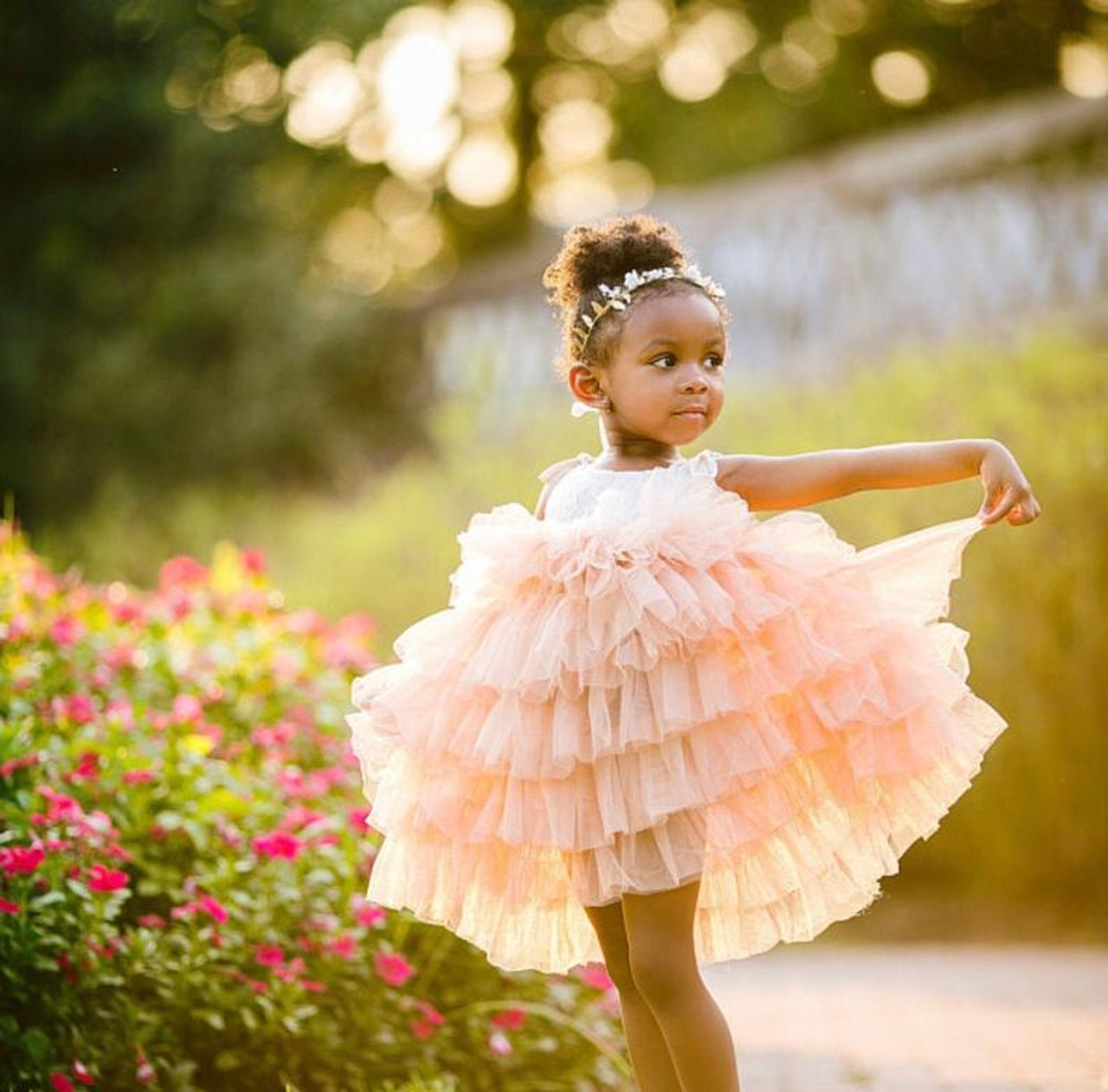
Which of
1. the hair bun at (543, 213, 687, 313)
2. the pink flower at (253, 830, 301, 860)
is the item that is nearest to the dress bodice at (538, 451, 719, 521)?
the hair bun at (543, 213, 687, 313)

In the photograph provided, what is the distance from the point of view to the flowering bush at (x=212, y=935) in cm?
359

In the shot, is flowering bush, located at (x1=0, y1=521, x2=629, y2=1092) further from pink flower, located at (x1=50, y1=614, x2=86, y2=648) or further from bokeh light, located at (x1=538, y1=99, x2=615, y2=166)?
bokeh light, located at (x1=538, y1=99, x2=615, y2=166)

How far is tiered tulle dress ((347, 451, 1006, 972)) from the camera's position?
2816 mm

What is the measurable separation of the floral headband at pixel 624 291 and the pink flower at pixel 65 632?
2.39m

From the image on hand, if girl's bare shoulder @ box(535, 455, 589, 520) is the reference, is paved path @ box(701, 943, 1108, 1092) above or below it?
below

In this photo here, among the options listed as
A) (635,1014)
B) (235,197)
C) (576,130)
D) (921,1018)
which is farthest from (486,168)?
(635,1014)

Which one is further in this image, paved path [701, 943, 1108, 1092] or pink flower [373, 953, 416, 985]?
paved path [701, 943, 1108, 1092]

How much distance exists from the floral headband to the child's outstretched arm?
0.34 meters

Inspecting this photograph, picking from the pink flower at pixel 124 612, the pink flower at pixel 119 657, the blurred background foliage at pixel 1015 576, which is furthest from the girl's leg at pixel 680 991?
the blurred background foliage at pixel 1015 576

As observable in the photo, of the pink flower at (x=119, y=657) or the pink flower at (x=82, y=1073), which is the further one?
the pink flower at (x=119, y=657)

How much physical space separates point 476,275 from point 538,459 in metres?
5.11

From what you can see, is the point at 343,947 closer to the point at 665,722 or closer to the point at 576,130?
the point at 665,722

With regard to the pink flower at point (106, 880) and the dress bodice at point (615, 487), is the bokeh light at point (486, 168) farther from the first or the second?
the dress bodice at point (615, 487)

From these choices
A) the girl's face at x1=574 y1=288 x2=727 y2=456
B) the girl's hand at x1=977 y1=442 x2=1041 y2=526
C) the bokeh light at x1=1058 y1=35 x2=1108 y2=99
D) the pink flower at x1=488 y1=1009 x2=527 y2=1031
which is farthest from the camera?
the bokeh light at x1=1058 y1=35 x2=1108 y2=99
